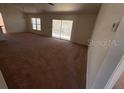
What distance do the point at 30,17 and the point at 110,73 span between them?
25.5 ft

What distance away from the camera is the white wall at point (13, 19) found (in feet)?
21.5

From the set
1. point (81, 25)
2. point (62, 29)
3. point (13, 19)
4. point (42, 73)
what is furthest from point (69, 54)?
point (13, 19)

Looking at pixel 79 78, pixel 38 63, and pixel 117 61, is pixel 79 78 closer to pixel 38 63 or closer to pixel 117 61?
pixel 38 63

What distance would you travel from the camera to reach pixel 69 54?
349 centimetres

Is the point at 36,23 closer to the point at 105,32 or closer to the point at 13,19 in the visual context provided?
the point at 13,19

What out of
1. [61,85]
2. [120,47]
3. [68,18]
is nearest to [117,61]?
[120,47]

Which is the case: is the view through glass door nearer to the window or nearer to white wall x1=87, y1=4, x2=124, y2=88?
the window

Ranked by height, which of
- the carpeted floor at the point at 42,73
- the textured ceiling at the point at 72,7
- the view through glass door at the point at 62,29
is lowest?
the carpeted floor at the point at 42,73

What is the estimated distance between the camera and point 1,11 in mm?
6305

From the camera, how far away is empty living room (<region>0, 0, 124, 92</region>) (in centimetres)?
99

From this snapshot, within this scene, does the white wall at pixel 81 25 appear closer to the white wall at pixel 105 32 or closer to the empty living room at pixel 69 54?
the empty living room at pixel 69 54

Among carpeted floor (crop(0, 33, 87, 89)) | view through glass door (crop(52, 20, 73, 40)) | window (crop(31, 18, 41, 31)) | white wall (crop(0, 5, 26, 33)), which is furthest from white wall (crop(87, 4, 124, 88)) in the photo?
white wall (crop(0, 5, 26, 33))

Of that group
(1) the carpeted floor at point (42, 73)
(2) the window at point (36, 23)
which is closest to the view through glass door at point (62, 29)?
(2) the window at point (36, 23)

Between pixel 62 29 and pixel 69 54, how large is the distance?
2.85 meters
